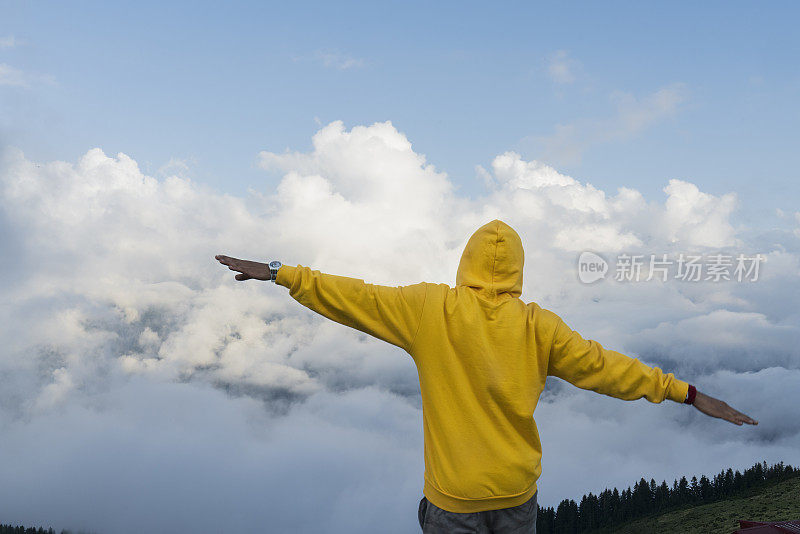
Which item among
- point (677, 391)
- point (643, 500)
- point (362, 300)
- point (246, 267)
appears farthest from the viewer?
point (643, 500)

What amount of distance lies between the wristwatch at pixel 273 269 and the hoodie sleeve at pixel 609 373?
2619mm

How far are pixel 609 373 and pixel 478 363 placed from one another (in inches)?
52.8

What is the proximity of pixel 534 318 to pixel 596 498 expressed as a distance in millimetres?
44129

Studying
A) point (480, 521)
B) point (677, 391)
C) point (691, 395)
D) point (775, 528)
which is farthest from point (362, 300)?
point (775, 528)

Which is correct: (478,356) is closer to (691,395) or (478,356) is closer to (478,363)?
(478,363)

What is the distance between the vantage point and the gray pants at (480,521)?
15.3ft

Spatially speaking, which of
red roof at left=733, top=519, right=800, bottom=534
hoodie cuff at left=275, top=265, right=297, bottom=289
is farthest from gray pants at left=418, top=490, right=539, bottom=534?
red roof at left=733, top=519, right=800, bottom=534

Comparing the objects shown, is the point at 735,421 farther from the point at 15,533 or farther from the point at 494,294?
the point at 15,533

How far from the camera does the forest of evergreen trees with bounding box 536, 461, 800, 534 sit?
1261 inches

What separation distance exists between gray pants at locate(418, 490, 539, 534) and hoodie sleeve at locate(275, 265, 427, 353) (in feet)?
4.94

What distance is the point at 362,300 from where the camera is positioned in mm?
4840

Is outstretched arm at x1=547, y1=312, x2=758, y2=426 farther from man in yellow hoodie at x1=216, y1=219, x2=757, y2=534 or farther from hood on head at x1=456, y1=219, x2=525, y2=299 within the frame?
hood on head at x1=456, y1=219, x2=525, y2=299

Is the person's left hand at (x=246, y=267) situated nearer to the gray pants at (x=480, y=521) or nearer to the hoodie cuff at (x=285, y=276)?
the hoodie cuff at (x=285, y=276)

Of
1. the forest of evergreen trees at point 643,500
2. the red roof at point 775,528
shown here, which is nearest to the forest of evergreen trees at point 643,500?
the forest of evergreen trees at point 643,500
